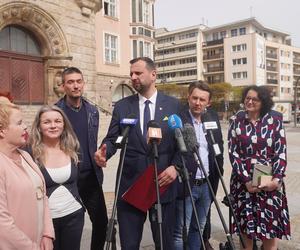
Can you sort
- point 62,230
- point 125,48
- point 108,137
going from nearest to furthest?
point 62,230
point 108,137
point 125,48

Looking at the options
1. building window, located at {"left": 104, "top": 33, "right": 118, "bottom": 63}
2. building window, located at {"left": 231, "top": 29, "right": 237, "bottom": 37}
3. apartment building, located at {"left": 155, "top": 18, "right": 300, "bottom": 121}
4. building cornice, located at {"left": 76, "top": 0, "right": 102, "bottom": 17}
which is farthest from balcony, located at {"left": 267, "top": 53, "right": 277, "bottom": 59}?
building cornice, located at {"left": 76, "top": 0, "right": 102, "bottom": 17}

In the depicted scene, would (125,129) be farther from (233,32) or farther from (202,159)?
(233,32)

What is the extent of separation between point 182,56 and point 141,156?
86.6m

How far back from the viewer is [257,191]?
4.11 m

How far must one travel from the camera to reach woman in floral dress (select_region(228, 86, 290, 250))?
13.5 feet

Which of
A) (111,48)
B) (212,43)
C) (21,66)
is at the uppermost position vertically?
(212,43)

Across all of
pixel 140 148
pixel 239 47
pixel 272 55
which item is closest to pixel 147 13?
pixel 140 148

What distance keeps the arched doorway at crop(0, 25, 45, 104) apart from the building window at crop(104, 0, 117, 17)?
15937 mm

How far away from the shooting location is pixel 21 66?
17.5 meters

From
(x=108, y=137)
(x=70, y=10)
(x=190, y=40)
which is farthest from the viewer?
(x=190, y=40)

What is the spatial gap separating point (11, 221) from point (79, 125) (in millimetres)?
1794

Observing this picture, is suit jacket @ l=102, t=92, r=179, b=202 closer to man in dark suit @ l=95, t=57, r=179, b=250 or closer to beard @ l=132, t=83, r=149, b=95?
man in dark suit @ l=95, t=57, r=179, b=250

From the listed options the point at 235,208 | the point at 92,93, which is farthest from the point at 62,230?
the point at 92,93

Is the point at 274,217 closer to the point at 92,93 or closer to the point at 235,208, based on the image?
the point at 235,208
